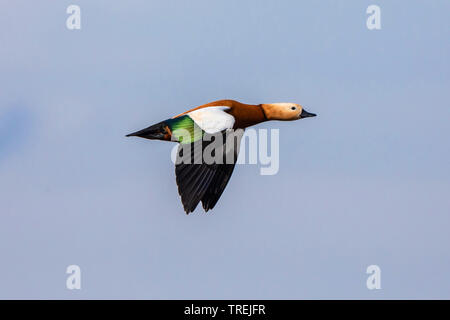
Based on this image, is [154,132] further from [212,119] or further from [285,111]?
[285,111]

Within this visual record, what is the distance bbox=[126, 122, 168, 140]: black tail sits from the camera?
28.5m

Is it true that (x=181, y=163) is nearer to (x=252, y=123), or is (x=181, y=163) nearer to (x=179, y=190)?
(x=179, y=190)

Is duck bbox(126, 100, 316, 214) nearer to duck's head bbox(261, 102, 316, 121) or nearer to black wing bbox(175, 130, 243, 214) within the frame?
black wing bbox(175, 130, 243, 214)

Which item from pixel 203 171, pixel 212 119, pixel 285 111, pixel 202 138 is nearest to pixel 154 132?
pixel 202 138

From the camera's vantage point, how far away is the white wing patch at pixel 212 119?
93.1 feet

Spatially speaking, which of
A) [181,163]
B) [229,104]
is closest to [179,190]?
[181,163]

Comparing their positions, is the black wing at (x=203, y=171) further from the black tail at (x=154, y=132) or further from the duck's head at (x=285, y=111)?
the duck's head at (x=285, y=111)

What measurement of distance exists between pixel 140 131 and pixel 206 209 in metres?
1.89

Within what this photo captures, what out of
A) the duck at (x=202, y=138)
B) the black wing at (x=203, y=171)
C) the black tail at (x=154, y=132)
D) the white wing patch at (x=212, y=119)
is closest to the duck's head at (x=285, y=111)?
the duck at (x=202, y=138)

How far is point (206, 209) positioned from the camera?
28.7 meters

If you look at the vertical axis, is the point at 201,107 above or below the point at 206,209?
above

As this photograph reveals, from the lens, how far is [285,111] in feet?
99.5

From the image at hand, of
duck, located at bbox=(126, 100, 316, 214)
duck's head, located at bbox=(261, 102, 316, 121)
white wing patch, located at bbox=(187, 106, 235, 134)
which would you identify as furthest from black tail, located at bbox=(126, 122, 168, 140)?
duck's head, located at bbox=(261, 102, 316, 121)

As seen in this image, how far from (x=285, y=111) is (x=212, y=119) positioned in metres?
2.26
